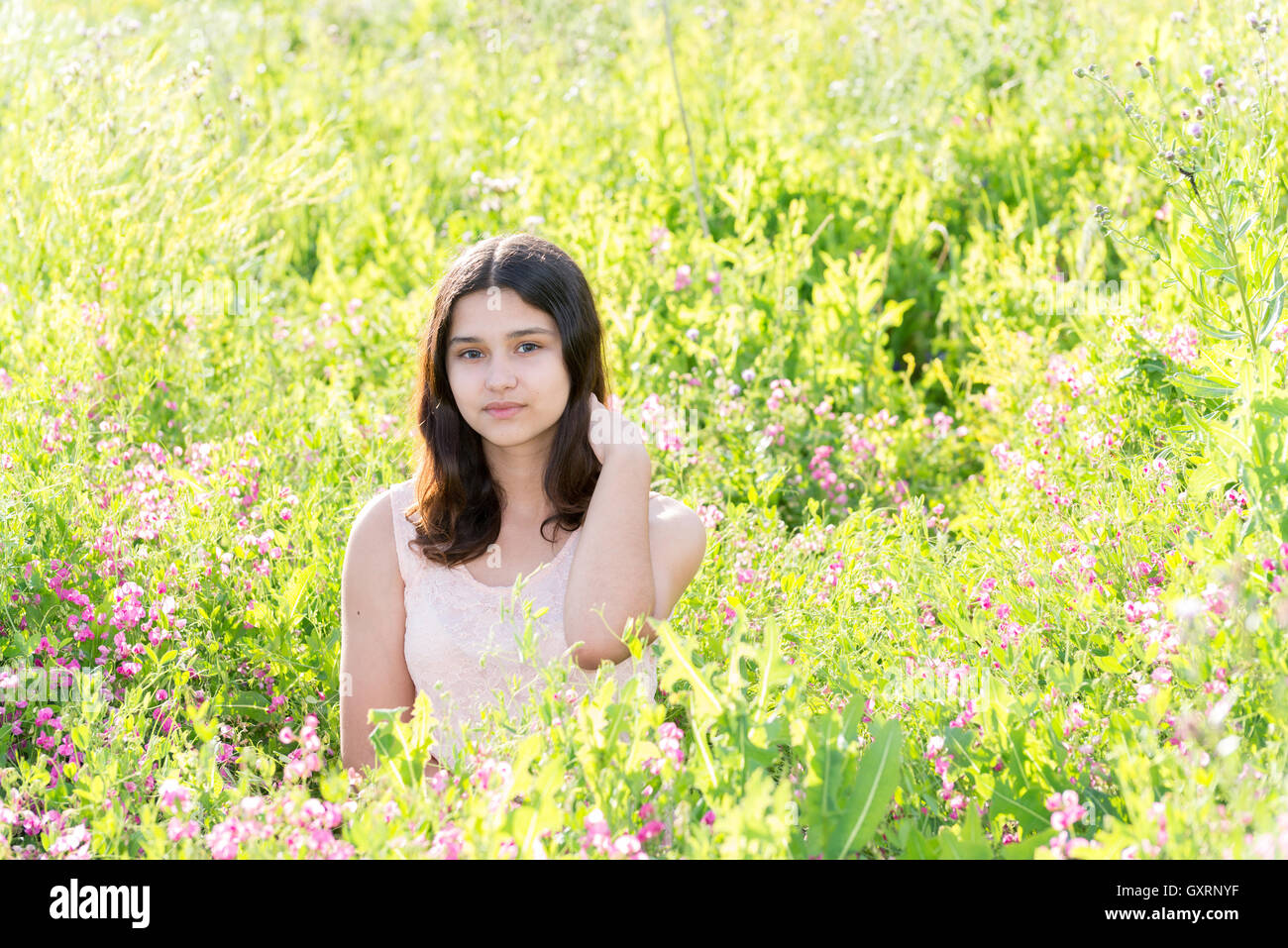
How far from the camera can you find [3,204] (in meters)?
4.60

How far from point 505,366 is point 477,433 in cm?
29

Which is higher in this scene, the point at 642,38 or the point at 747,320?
the point at 642,38

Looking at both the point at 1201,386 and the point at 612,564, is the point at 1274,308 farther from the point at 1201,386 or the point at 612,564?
the point at 612,564

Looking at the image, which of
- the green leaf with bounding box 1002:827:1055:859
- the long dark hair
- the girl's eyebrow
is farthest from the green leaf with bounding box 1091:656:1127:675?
the girl's eyebrow

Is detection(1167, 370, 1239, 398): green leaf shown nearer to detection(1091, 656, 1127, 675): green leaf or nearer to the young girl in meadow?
detection(1091, 656, 1127, 675): green leaf

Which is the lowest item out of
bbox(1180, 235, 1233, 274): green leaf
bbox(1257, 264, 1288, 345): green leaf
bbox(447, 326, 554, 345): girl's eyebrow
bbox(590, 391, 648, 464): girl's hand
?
bbox(590, 391, 648, 464): girl's hand

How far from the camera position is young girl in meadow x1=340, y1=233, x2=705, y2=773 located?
261 cm

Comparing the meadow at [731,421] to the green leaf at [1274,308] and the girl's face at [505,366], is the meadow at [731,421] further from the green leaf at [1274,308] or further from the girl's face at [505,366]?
the girl's face at [505,366]

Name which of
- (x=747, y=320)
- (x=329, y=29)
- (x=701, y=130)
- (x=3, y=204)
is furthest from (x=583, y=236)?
(x=329, y=29)

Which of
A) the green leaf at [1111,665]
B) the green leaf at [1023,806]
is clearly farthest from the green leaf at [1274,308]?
the green leaf at [1023,806]
